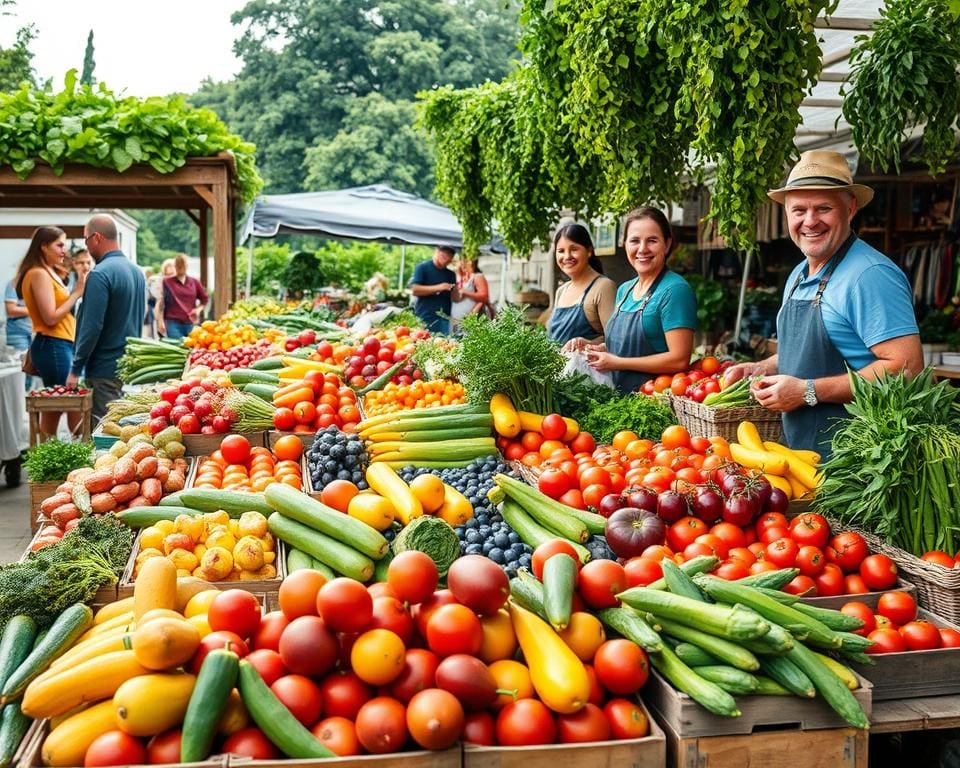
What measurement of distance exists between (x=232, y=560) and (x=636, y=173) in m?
3.31

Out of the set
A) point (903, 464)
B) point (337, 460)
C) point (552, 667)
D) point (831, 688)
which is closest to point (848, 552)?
point (903, 464)

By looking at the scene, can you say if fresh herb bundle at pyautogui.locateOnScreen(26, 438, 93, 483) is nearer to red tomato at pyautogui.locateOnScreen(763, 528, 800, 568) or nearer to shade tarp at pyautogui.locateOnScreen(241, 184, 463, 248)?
red tomato at pyautogui.locateOnScreen(763, 528, 800, 568)

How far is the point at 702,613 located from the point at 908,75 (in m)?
3.85

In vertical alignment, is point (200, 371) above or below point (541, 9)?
below

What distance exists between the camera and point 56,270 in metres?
9.45

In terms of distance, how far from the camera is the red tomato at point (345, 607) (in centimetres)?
209

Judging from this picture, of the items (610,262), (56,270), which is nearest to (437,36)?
(610,262)

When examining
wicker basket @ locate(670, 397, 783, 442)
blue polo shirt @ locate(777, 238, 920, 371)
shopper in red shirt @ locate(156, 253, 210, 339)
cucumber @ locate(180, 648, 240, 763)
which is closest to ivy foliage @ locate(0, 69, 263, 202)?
shopper in red shirt @ locate(156, 253, 210, 339)

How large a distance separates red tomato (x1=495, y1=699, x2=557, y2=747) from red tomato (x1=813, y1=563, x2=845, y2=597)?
49.1 inches

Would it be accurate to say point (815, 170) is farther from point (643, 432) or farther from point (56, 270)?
point (56, 270)

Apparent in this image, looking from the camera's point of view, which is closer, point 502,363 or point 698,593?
point 698,593

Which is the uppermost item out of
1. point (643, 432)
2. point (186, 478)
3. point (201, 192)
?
point (201, 192)

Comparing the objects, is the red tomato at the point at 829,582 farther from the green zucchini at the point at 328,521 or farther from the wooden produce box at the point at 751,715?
the green zucchini at the point at 328,521

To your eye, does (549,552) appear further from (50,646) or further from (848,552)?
(50,646)
